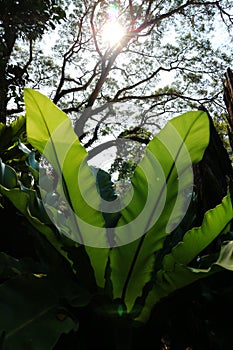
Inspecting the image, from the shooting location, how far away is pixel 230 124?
3.08 feet

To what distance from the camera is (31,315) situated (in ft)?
2.42

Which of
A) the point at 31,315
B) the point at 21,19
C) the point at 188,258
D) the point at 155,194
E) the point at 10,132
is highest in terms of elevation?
the point at 21,19

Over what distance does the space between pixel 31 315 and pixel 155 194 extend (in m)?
0.38

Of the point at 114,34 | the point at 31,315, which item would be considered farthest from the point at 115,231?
the point at 114,34

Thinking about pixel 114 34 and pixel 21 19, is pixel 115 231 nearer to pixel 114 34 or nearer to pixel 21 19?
pixel 21 19

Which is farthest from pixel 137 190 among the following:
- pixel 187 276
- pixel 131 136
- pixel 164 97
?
pixel 164 97

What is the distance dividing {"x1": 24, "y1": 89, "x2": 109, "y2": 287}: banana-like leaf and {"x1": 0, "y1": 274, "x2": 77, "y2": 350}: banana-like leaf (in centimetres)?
14

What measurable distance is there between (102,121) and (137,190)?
12063mm

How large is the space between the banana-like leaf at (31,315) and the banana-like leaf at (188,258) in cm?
20

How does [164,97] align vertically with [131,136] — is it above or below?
above

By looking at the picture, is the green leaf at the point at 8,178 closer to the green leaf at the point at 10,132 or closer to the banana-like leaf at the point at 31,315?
the banana-like leaf at the point at 31,315

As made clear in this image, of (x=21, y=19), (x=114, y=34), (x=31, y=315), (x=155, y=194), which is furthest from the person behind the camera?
(x=114, y=34)

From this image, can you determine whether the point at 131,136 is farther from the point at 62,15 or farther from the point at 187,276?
the point at 187,276

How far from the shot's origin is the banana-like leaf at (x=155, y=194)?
33.0 inches
